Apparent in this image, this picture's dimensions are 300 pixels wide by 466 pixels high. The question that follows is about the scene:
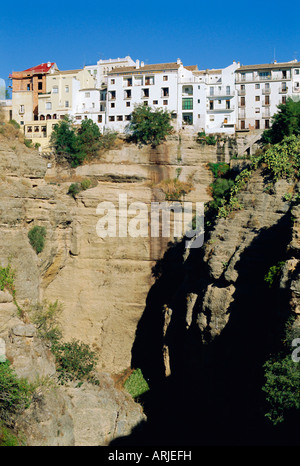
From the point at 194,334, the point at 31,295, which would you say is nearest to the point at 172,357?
the point at 194,334

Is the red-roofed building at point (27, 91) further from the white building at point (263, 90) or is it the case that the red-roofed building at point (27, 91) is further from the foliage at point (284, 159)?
the foliage at point (284, 159)

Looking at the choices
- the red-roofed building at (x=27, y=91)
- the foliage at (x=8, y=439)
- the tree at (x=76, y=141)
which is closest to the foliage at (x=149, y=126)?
the tree at (x=76, y=141)

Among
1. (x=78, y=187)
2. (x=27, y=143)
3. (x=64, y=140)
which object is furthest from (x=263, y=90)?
(x=27, y=143)

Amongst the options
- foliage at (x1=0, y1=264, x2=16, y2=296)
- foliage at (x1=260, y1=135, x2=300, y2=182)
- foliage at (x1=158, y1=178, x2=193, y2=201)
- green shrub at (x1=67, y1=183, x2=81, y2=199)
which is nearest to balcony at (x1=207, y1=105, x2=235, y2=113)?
foliage at (x1=158, y1=178, x2=193, y2=201)

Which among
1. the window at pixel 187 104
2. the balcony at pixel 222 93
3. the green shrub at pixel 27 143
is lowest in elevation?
the green shrub at pixel 27 143

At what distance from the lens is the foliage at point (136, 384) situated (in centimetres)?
3578

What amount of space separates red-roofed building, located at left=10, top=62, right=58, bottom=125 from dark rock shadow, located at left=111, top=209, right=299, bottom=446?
18710 millimetres

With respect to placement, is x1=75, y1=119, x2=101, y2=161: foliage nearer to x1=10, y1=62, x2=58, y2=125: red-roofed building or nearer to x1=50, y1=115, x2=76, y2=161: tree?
x1=50, y1=115, x2=76, y2=161: tree

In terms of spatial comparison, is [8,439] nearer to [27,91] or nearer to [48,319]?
[48,319]

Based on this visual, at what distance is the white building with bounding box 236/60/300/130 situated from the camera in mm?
44875

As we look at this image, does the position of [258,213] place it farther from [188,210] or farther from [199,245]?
[188,210]

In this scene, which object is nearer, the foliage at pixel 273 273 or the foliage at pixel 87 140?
the foliage at pixel 273 273

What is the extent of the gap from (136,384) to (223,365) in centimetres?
941

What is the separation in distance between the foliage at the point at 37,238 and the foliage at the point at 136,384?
29.1 ft
